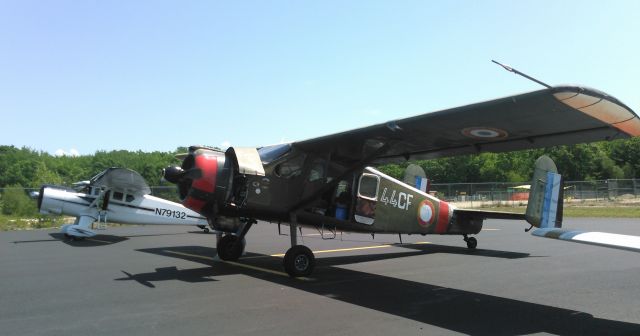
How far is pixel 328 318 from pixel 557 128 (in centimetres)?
451

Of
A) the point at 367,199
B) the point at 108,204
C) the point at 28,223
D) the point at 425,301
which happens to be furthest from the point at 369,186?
the point at 28,223

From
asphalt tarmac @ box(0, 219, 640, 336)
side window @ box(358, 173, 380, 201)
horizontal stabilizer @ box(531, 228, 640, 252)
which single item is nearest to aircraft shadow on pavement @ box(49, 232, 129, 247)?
asphalt tarmac @ box(0, 219, 640, 336)

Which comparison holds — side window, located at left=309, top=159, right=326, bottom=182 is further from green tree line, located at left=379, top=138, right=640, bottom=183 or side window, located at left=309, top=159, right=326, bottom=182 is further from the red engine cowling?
green tree line, located at left=379, top=138, right=640, bottom=183

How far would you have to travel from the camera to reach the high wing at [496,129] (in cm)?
532

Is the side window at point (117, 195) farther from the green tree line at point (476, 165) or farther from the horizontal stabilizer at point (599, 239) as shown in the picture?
the green tree line at point (476, 165)

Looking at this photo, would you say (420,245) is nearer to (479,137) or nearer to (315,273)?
(315,273)

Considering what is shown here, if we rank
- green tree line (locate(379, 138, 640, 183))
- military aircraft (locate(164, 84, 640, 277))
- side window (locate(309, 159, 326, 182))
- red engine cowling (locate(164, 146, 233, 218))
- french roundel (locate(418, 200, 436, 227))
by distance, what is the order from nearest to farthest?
military aircraft (locate(164, 84, 640, 277))
red engine cowling (locate(164, 146, 233, 218))
side window (locate(309, 159, 326, 182))
french roundel (locate(418, 200, 436, 227))
green tree line (locate(379, 138, 640, 183))

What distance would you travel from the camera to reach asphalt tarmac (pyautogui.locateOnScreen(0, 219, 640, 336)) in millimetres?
5234

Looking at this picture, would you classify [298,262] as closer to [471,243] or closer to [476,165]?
[471,243]

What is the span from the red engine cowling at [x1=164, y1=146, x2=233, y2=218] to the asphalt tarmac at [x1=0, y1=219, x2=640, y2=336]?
4.72ft

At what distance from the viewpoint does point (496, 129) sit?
23.6 feet

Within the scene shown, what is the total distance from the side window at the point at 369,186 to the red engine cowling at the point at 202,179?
3.06m

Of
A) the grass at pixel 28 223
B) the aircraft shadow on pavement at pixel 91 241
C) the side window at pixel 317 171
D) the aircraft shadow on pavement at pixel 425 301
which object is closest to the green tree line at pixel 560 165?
the grass at pixel 28 223

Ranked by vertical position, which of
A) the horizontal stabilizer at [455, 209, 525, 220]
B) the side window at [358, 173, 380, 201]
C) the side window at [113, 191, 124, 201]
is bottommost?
the side window at [113, 191, 124, 201]
